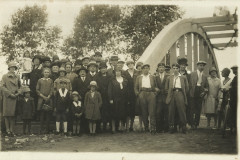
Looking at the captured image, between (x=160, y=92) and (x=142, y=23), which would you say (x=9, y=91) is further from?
(x=142, y=23)

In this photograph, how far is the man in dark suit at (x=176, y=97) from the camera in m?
6.20

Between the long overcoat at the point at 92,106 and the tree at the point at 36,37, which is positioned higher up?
the tree at the point at 36,37

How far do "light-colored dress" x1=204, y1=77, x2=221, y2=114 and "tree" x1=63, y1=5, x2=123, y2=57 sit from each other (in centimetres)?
733

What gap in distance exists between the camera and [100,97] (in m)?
6.32

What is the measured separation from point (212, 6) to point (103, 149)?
2.80m

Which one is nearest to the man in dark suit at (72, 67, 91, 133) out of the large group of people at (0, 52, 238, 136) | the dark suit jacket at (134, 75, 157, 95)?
the large group of people at (0, 52, 238, 136)

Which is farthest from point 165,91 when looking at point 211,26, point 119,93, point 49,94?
point 211,26

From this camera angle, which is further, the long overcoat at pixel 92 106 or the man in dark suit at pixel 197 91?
the man in dark suit at pixel 197 91

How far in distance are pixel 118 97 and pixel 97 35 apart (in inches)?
330

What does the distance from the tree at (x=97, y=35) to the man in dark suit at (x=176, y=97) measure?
771 cm

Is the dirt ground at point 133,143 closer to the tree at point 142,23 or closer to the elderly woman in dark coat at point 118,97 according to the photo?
the elderly woman in dark coat at point 118,97

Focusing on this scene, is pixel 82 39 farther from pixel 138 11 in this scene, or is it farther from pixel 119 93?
pixel 119 93

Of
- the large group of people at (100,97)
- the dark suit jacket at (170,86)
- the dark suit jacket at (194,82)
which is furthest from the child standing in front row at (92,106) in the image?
the dark suit jacket at (194,82)

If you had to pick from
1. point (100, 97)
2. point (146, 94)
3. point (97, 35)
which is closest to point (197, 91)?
point (146, 94)
